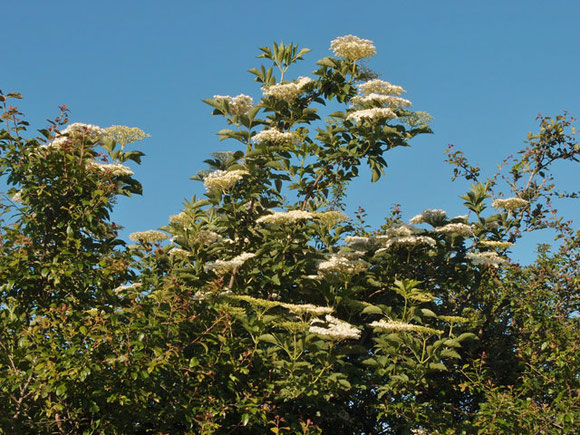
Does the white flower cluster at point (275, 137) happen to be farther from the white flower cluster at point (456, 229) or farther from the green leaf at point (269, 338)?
the green leaf at point (269, 338)

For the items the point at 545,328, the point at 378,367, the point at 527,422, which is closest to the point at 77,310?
the point at 378,367

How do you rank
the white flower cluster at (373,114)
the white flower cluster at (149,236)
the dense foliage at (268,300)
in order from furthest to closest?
the white flower cluster at (149,236), the white flower cluster at (373,114), the dense foliage at (268,300)

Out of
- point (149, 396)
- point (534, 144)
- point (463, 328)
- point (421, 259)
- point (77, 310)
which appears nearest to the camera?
point (149, 396)

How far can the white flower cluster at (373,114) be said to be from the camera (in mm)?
6789

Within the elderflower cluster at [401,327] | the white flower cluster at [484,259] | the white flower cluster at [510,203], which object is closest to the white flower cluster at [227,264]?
the elderflower cluster at [401,327]

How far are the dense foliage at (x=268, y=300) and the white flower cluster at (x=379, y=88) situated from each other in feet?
0.04

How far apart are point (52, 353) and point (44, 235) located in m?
1.32

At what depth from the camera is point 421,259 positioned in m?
7.15

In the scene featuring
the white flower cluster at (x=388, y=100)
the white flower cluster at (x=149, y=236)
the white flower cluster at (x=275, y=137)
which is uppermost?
the white flower cluster at (x=388, y=100)

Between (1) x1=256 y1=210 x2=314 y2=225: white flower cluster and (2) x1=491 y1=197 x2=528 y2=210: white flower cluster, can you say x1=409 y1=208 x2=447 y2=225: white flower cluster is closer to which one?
(2) x1=491 y1=197 x2=528 y2=210: white flower cluster

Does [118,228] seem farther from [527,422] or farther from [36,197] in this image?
[527,422]

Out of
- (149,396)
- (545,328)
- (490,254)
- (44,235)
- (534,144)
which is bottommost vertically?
(149,396)

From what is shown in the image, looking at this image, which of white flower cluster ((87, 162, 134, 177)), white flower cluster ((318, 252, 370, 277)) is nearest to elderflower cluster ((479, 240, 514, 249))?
white flower cluster ((318, 252, 370, 277))

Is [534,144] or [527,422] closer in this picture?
[527,422]
